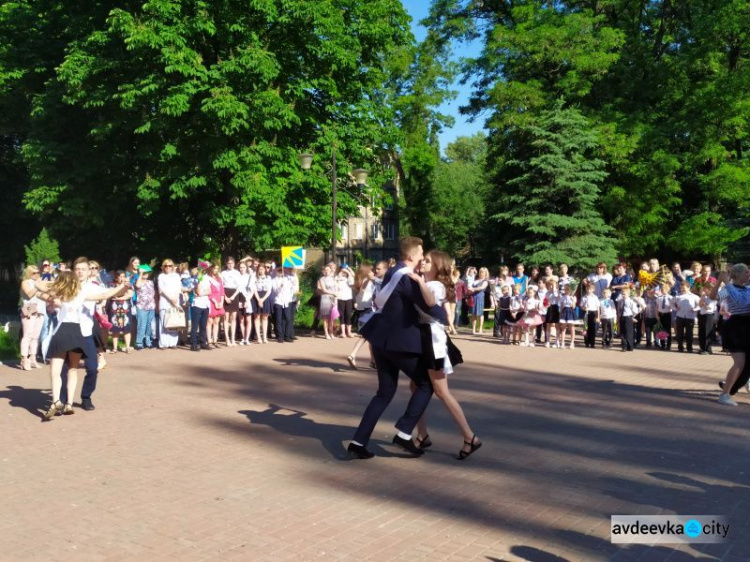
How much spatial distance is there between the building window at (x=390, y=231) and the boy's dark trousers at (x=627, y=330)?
56014mm

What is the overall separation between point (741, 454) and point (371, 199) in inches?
880

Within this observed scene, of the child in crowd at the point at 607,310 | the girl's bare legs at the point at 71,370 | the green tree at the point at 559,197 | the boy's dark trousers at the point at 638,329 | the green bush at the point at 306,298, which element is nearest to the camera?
the girl's bare legs at the point at 71,370

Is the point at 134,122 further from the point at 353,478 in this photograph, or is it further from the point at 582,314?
the point at 353,478

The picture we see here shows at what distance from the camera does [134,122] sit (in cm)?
2388

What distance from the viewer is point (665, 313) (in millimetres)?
18406

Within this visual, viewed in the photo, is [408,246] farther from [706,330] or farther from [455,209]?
[455,209]

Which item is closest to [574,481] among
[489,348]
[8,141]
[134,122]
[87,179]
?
[489,348]

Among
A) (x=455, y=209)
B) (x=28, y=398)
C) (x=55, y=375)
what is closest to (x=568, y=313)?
(x=28, y=398)

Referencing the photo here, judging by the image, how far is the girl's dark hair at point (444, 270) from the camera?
7777mm

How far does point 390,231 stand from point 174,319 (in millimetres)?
57351

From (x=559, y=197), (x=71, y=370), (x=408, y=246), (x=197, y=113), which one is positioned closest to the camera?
Result: (x=408, y=246)

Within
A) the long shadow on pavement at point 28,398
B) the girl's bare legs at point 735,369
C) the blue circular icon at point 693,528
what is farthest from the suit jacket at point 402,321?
the girl's bare legs at point 735,369

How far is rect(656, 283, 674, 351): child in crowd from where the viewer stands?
1833 cm

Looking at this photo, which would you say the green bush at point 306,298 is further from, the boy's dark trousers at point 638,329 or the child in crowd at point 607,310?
the boy's dark trousers at point 638,329
